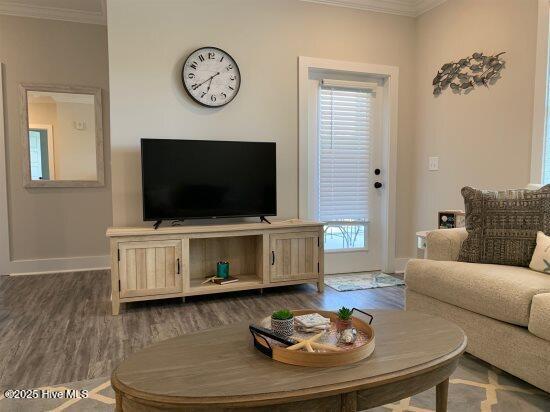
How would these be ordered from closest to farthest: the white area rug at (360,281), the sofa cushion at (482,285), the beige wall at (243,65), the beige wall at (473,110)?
the sofa cushion at (482,285)
the beige wall at (473,110)
the beige wall at (243,65)
the white area rug at (360,281)

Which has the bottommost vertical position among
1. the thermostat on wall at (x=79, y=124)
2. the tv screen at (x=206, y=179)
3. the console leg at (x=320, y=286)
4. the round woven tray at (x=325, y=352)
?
the console leg at (x=320, y=286)

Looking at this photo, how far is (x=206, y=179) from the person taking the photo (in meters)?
3.30

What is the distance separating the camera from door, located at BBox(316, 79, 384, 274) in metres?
4.01

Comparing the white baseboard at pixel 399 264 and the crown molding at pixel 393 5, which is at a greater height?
the crown molding at pixel 393 5

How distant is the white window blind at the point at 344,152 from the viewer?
13.1 ft

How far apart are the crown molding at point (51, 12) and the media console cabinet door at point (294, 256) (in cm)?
286

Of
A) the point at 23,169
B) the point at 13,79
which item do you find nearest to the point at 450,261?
the point at 23,169

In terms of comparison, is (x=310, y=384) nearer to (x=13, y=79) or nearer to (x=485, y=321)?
(x=485, y=321)

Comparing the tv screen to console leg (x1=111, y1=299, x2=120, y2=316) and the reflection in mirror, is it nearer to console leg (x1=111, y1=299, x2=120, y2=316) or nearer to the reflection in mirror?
console leg (x1=111, y1=299, x2=120, y2=316)

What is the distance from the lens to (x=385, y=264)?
4250 millimetres

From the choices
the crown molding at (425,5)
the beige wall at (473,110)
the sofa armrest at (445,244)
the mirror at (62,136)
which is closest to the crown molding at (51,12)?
the mirror at (62,136)

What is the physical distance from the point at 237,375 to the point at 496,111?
3122 mm

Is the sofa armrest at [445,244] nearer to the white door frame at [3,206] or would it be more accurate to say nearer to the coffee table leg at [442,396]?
the coffee table leg at [442,396]

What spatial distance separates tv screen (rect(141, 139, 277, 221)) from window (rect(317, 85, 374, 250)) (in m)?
0.75
